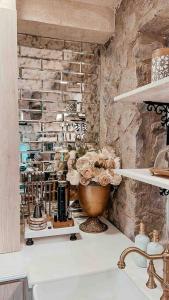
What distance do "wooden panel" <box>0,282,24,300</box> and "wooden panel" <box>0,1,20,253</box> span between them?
225mm

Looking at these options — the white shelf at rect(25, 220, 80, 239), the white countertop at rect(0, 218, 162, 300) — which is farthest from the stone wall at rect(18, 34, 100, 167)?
the white countertop at rect(0, 218, 162, 300)

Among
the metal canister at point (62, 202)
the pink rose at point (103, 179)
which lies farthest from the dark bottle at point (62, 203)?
the pink rose at point (103, 179)

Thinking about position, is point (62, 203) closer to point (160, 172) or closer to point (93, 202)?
point (93, 202)

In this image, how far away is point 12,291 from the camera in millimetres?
1089

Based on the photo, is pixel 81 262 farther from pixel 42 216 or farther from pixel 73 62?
pixel 73 62

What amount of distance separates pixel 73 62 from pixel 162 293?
1482 millimetres

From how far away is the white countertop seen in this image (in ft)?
3.52

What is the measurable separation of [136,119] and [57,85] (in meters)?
0.67

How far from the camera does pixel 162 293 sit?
38.2 inches

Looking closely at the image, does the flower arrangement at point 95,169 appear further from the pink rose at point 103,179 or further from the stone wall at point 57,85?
the stone wall at point 57,85

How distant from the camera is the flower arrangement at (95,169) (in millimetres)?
1405

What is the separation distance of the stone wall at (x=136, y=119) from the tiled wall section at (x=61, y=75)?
0.93 ft

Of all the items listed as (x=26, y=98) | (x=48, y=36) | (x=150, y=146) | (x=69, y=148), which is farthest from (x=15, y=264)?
(x=48, y=36)

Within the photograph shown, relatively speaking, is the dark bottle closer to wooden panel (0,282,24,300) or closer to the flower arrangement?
the flower arrangement
